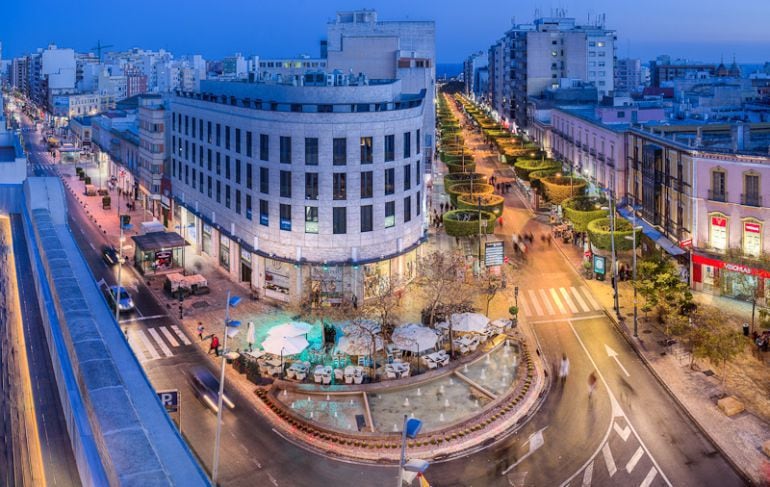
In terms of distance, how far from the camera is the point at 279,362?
1660 inches

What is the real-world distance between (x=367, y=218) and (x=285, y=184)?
272 inches

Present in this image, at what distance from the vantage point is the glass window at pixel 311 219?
5291 centimetres

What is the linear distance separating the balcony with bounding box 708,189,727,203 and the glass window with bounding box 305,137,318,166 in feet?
100

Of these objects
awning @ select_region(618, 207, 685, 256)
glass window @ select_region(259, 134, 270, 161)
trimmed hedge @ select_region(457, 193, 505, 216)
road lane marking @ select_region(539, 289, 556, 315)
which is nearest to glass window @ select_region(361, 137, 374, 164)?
glass window @ select_region(259, 134, 270, 161)

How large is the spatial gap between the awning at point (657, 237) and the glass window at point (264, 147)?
108ft

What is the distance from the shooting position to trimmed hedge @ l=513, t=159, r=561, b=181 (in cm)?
9012

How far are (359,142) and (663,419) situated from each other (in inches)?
1133

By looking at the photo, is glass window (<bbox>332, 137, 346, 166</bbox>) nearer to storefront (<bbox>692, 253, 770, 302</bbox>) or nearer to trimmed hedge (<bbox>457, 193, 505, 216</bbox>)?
trimmed hedge (<bbox>457, 193, 505, 216</bbox>)

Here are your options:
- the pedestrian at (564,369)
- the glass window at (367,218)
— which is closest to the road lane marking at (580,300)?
the pedestrian at (564,369)

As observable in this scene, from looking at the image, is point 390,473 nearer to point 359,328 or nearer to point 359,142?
point 359,328

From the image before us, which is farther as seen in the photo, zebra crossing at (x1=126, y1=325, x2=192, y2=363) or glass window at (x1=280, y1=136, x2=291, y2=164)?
glass window at (x1=280, y1=136, x2=291, y2=164)

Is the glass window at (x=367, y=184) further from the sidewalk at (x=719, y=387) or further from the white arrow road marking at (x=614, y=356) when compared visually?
the white arrow road marking at (x=614, y=356)

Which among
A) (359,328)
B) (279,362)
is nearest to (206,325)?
(279,362)

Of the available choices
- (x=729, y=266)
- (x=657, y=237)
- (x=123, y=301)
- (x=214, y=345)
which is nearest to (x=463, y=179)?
(x=657, y=237)
